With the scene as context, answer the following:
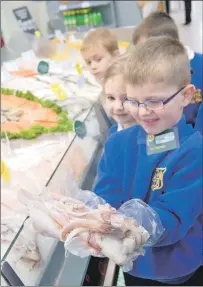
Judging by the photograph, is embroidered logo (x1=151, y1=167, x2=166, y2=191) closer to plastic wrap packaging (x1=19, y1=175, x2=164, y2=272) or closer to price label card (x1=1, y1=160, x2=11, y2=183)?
plastic wrap packaging (x1=19, y1=175, x2=164, y2=272)

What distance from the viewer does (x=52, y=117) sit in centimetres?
297

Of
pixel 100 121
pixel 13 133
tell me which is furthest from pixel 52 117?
pixel 100 121

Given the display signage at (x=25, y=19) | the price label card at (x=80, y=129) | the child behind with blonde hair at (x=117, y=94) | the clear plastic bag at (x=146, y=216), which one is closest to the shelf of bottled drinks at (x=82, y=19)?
the display signage at (x=25, y=19)

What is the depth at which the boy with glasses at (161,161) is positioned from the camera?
3.55 ft

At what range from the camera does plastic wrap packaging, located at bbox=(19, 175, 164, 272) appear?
34.0 inches

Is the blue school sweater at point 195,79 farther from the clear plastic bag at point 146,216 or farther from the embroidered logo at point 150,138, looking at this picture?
the clear plastic bag at point 146,216

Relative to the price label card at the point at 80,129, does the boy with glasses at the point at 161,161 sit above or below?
above

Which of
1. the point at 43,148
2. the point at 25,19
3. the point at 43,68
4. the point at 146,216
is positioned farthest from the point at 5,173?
the point at 25,19

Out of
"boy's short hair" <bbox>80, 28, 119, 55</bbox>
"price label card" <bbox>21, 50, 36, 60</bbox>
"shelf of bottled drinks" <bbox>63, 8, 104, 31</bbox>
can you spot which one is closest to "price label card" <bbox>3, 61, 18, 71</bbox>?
"price label card" <bbox>21, 50, 36, 60</bbox>

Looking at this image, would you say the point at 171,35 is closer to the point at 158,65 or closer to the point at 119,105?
the point at 119,105

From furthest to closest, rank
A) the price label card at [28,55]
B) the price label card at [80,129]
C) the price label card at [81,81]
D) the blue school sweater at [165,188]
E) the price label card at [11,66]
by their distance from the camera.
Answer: the price label card at [28,55]
the price label card at [11,66]
the price label card at [81,81]
the price label card at [80,129]
the blue school sweater at [165,188]

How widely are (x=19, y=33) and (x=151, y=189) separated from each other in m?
4.00

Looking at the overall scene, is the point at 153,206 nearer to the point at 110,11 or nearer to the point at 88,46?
the point at 88,46

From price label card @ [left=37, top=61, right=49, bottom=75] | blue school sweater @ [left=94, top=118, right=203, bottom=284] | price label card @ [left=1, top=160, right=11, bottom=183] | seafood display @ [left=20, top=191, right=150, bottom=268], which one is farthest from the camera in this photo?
price label card @ [left=37, top=61, right=49, bottom=75]
